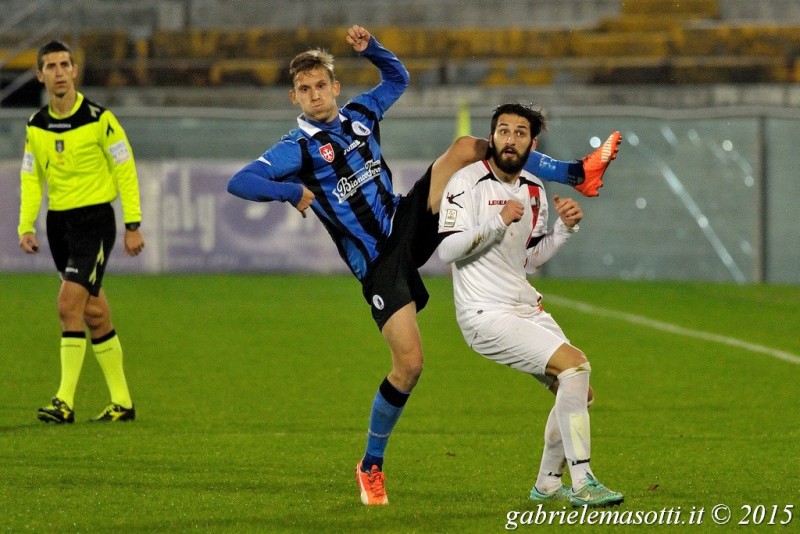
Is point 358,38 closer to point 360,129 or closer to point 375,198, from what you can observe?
point 360,129

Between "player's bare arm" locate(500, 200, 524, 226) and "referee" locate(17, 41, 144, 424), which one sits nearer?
"player's bare arm" locate(500, 200, 524, 226)

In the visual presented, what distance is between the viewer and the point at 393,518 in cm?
566

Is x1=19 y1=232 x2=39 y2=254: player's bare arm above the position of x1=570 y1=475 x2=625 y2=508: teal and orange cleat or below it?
above

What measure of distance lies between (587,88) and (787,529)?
1726 cm

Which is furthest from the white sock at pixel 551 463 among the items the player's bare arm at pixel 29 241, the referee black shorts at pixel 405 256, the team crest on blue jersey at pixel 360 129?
the player's bare arm at pixel 29 241

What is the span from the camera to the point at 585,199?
1900 cm

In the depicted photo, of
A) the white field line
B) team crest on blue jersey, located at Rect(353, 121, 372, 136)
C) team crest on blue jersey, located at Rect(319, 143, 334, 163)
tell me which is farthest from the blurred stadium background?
team crest on blue jersey, located at Rect(319, 143, 334, 163)

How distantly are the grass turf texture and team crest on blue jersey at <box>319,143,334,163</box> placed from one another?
145 centimetres

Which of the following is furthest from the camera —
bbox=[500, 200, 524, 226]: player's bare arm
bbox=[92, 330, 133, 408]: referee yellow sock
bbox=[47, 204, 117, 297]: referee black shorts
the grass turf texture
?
bbox=[92, 330, 133, 408]: referee yellow sock

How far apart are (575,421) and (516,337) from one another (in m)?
0.40

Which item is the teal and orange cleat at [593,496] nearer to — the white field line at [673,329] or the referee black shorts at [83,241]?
the referee black shorts at [83,241]

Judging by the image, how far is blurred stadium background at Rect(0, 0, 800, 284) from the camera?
18.9 meters

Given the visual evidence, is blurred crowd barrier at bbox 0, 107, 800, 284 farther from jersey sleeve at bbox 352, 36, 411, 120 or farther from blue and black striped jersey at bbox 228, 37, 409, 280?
blue and black striped jersey at bbox 228, 37, 409, 280

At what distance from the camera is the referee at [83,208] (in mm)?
8344
